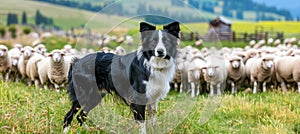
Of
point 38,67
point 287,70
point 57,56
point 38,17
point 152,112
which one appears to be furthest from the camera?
point 38,17

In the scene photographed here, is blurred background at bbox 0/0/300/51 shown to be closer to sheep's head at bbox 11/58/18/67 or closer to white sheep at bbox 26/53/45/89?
white sheep at bbox 26/53/45/89

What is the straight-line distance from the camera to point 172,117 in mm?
6320

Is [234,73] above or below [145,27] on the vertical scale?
below

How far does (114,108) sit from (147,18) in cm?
159

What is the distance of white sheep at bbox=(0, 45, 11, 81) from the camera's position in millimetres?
12712

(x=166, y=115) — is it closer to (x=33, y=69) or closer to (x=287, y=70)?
(x=287, y=70)

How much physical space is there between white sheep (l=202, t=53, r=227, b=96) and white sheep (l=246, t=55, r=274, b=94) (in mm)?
786

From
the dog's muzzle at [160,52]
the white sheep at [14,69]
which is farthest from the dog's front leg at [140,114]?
the white sheep at [14,69]

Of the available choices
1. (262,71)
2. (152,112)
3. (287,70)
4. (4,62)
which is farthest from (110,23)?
(4,62)

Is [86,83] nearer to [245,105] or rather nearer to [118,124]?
[118,124]

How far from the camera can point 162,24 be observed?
5.63 meters

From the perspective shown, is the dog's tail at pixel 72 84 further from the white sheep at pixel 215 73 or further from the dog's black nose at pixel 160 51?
the white sheep at pixel 215 73

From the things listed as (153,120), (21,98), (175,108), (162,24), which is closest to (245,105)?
(175,108)

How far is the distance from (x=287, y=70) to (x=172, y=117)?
598 centimetres
